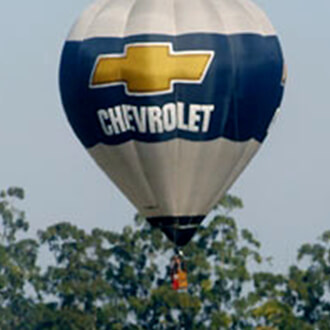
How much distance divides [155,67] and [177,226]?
5.06 metres

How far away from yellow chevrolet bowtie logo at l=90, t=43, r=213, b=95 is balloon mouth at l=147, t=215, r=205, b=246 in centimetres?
412

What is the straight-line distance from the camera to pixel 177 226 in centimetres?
8688

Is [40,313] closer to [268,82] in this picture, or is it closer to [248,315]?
[248,315]

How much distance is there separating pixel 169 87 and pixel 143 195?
12.0 ft

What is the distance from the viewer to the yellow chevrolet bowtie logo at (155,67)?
8600 cm

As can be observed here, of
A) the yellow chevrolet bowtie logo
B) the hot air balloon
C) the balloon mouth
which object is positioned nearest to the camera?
the yellow chevrolet bowtie logo

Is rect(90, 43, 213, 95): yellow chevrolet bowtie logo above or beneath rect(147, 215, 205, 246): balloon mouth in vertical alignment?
above

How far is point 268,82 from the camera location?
87.6 m

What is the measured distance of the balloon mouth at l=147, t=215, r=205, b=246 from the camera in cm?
8688

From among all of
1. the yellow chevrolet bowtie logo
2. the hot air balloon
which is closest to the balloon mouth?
the hot air balloon

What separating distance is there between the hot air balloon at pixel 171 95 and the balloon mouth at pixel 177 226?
31 millimetres

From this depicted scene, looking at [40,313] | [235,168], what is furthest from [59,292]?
A: [235,168]

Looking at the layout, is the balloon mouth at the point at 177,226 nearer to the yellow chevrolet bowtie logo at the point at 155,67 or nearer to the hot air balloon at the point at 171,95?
the hot air balloon at the point at 171,95

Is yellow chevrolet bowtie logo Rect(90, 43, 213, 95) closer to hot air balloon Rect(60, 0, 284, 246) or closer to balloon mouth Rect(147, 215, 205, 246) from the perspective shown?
hot air balloon Rect(60, 0, 284, 246)
